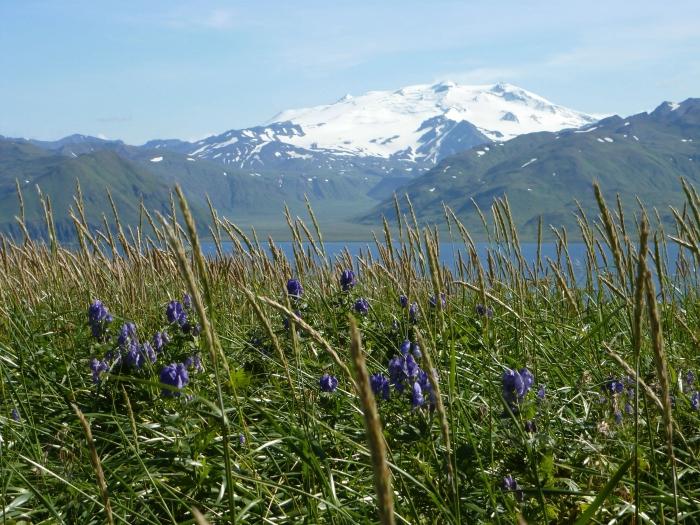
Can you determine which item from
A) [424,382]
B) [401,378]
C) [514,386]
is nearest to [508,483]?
[514,386]

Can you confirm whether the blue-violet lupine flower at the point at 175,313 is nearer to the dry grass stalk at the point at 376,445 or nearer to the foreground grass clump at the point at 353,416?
the foreground grass clump at the point at 353,416

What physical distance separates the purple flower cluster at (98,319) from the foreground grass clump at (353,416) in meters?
0.01

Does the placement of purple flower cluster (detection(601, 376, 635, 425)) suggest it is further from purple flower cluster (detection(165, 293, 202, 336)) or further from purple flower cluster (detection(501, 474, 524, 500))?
purple flower cluster (detection(165, 293, 202, 336))

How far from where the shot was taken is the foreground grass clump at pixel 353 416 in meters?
2.09

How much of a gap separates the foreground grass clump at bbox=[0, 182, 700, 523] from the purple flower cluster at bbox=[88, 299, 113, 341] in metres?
0.01

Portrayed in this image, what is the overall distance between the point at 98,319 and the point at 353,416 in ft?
5.48

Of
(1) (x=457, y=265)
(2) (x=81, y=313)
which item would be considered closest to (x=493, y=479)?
(2) (x=81, y=313)

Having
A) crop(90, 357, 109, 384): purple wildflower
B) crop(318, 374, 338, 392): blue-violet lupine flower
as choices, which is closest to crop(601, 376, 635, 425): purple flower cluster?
crop(318, 374, 338, 392): blue-violet lupine flower

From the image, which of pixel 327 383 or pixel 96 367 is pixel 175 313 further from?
pixel 327 383

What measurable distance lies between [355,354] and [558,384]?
127 inches

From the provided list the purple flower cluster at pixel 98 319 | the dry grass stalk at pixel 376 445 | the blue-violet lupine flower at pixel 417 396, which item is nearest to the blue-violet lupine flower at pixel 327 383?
the blue-violet lupine flower at pixel 417 396

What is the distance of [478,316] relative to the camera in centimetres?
500

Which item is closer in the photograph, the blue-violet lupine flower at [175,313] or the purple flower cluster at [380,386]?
the purple flower cluster at [380,386]

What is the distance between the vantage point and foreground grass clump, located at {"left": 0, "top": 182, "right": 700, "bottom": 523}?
2.09 metres
